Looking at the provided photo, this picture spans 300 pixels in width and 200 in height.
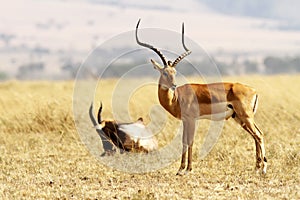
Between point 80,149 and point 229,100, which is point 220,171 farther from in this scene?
point 80,149

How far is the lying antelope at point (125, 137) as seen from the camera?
1227 cm

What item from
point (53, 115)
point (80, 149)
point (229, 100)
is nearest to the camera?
point (229, 100)

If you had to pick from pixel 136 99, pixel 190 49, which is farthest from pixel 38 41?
pixel 190 49

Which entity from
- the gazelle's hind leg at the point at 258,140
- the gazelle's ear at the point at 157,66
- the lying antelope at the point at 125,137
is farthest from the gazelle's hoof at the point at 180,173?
the lying antelope at the point at 125,137

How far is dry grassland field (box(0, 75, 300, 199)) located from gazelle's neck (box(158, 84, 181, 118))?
99 cm

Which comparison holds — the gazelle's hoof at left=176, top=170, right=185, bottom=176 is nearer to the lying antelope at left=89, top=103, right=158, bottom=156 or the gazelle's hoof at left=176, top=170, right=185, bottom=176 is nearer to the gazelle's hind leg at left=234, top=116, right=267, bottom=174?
the gazelle's hind leg at left=234, top=116, right=267, bottom=174

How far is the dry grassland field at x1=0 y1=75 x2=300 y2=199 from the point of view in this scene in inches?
357

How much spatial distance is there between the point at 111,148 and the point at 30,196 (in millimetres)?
3554

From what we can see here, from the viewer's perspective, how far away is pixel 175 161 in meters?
11.6

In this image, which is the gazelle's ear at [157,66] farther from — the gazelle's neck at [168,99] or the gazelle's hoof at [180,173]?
the gazelle's hoof at [180,173]

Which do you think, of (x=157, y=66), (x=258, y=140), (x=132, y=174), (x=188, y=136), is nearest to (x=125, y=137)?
(x=132, y=174)

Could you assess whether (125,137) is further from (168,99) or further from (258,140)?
(258,140)

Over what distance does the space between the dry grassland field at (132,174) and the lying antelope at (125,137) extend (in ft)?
1.41

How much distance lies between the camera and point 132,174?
10391 mm
